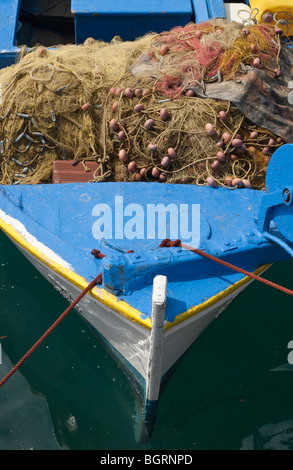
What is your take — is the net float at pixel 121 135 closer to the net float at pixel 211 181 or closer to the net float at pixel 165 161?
the net float at pixel 165 161

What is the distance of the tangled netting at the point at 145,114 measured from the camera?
5539 mm

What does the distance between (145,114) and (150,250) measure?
200 cm

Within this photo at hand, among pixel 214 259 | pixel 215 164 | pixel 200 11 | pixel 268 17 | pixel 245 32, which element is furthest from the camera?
pixel 200 11

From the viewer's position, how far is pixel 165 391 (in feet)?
15.3

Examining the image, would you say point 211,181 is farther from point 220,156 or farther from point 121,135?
point 121,135

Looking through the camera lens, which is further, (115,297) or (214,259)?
(214,259)

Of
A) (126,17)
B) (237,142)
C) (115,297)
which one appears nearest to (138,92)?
(237,142)

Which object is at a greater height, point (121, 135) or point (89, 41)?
point (89, 41)

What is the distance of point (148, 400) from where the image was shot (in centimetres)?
421

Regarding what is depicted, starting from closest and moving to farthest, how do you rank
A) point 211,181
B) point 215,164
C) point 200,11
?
point 211,181 → point 215,164 → point 200,11

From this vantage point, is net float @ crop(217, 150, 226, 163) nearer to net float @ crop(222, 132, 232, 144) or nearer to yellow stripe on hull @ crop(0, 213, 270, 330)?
net float @ crop(222, 132, 232, 144)

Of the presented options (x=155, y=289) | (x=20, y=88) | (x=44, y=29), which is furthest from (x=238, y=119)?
(x=44, y=29)

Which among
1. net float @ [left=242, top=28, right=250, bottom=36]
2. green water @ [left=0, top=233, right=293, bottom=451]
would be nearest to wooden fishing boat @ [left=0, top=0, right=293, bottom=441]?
green water @ [left=0, top=233, right=293, bottom=451]
